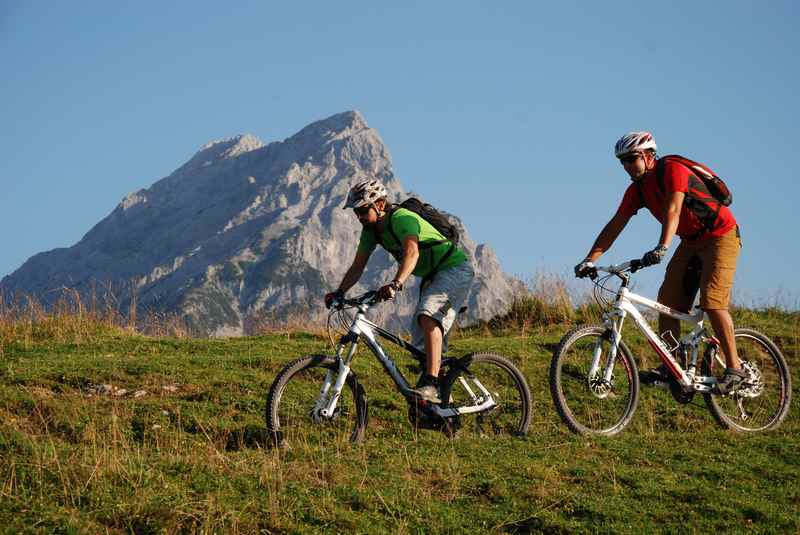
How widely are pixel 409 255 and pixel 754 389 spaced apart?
3.95 meters

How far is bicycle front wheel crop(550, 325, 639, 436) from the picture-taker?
28.4ft

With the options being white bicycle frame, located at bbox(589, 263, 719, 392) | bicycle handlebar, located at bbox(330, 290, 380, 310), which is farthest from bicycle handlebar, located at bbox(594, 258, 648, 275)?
bicycle handlebar, located at bbox(330, 290, 380, 310)

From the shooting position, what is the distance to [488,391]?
8898 millimetres

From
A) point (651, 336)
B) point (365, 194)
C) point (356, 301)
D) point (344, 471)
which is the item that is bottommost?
point (344, 471)

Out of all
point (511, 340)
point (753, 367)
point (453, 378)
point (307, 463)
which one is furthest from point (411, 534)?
point (511, 340)

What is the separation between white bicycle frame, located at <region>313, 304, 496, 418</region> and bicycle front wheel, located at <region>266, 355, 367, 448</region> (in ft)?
0.10

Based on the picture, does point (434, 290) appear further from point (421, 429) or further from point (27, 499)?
point (27, 499)

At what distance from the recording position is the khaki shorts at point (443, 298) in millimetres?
8633

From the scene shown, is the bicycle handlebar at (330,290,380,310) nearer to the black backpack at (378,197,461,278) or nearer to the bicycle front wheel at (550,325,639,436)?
the black backpack at (378,197,461,278)

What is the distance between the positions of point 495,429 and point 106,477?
392 centimetres

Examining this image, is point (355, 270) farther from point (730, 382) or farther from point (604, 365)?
point (730, 382)

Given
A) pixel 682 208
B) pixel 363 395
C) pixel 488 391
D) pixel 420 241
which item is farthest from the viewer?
pixel 682 208

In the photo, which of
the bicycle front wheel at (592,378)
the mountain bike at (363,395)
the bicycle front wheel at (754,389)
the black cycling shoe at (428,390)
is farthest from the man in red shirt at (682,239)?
the black cycling shoe at (428,390)

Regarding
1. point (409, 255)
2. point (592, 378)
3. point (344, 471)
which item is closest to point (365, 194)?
point (409, 255)
